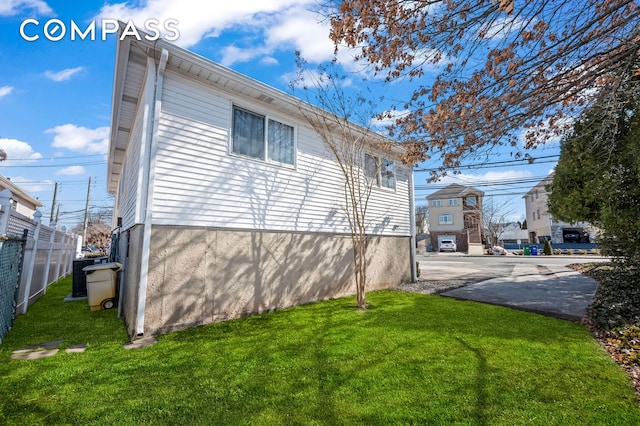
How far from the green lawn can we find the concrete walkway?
1191 millimetres

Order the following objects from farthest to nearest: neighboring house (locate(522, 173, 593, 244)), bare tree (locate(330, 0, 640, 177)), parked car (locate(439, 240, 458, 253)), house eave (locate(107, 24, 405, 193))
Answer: parked car (locate(439, 240, 458, 253))
neighboring house (locate(522, 173, 593, 244))
house eave (locate(107, 24, 405, 193))
bare tree (locate(330, 0, 640, 177))

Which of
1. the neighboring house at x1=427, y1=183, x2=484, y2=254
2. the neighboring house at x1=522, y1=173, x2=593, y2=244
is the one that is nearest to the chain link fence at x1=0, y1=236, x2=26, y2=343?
the neighboring house at x1=522, y1=173, x2=593, y2=244

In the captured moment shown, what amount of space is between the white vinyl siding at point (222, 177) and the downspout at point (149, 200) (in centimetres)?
10

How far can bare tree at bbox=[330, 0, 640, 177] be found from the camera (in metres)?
4.11

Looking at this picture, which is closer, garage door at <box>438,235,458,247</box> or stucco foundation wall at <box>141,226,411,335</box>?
stucco foundation wall at <box>141,226,411,335</box>

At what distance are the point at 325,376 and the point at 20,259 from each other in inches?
239

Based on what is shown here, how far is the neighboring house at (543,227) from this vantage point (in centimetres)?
3447

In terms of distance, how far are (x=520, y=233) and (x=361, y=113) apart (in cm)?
5096

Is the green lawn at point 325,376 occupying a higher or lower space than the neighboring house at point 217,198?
lower

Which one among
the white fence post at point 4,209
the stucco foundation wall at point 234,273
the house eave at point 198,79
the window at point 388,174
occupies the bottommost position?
the stucco foundation wall at point 234,273

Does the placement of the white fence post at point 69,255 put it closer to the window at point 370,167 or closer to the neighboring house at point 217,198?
the neighboring house at point 217,198

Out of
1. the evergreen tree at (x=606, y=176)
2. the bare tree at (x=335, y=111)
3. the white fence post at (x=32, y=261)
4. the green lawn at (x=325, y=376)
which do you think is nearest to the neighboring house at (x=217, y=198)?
the bare tree at (x=335, y=111)

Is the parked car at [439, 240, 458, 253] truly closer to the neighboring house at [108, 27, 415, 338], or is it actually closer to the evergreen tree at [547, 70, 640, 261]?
the evergreen tree at [547, 70, 640, 261]

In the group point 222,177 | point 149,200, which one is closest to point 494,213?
point 222,177
